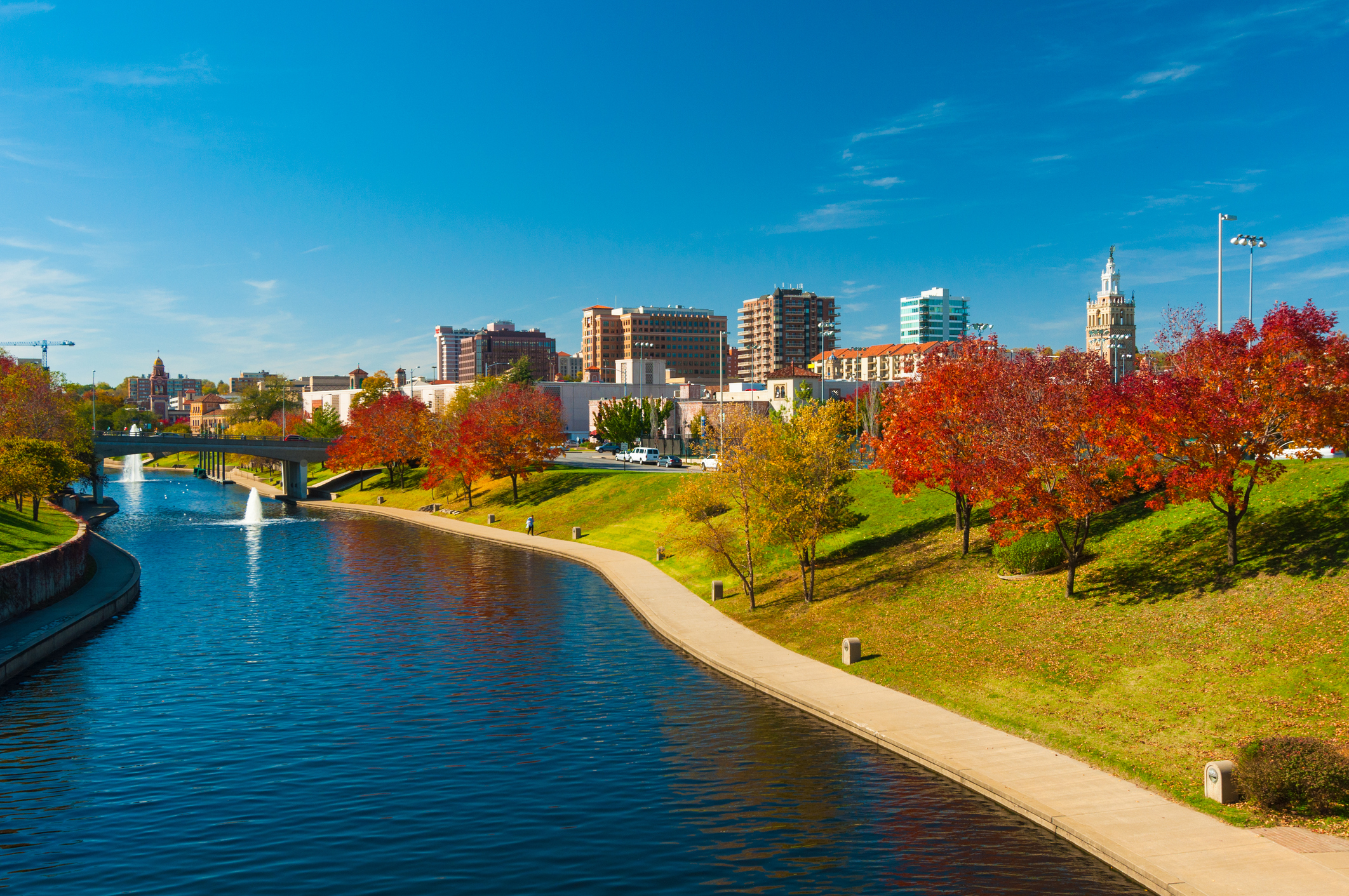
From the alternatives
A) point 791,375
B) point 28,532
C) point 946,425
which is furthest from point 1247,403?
point 791,375

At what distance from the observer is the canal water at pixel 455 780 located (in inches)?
697

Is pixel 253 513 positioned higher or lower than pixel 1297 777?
lower

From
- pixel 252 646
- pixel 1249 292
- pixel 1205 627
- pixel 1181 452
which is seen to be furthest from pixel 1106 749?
pixel 1249 292

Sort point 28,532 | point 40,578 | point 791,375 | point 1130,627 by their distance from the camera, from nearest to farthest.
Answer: point 1130,627 → point 40,578 → point 28,532 → point 791,375

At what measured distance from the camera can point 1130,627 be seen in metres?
28.5

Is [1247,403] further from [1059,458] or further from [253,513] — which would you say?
[253,513]

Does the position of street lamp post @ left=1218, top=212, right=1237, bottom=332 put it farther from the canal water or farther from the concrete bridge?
the concrete bridge

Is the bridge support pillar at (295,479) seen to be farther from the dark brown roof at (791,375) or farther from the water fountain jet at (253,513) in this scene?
the dark brown roof at (791,375)

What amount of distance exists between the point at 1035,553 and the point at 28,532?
5133 cm

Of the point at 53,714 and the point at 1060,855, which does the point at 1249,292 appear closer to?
the point at 1060,855

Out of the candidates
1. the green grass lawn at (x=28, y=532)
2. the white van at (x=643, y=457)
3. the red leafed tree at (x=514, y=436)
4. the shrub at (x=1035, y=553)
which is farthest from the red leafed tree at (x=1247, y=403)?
the white van at (x=643, y=457)

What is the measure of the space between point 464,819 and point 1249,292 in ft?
162

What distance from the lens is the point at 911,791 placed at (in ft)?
68.9

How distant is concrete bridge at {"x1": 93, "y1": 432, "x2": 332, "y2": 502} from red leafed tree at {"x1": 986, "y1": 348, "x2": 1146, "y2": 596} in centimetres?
9508
